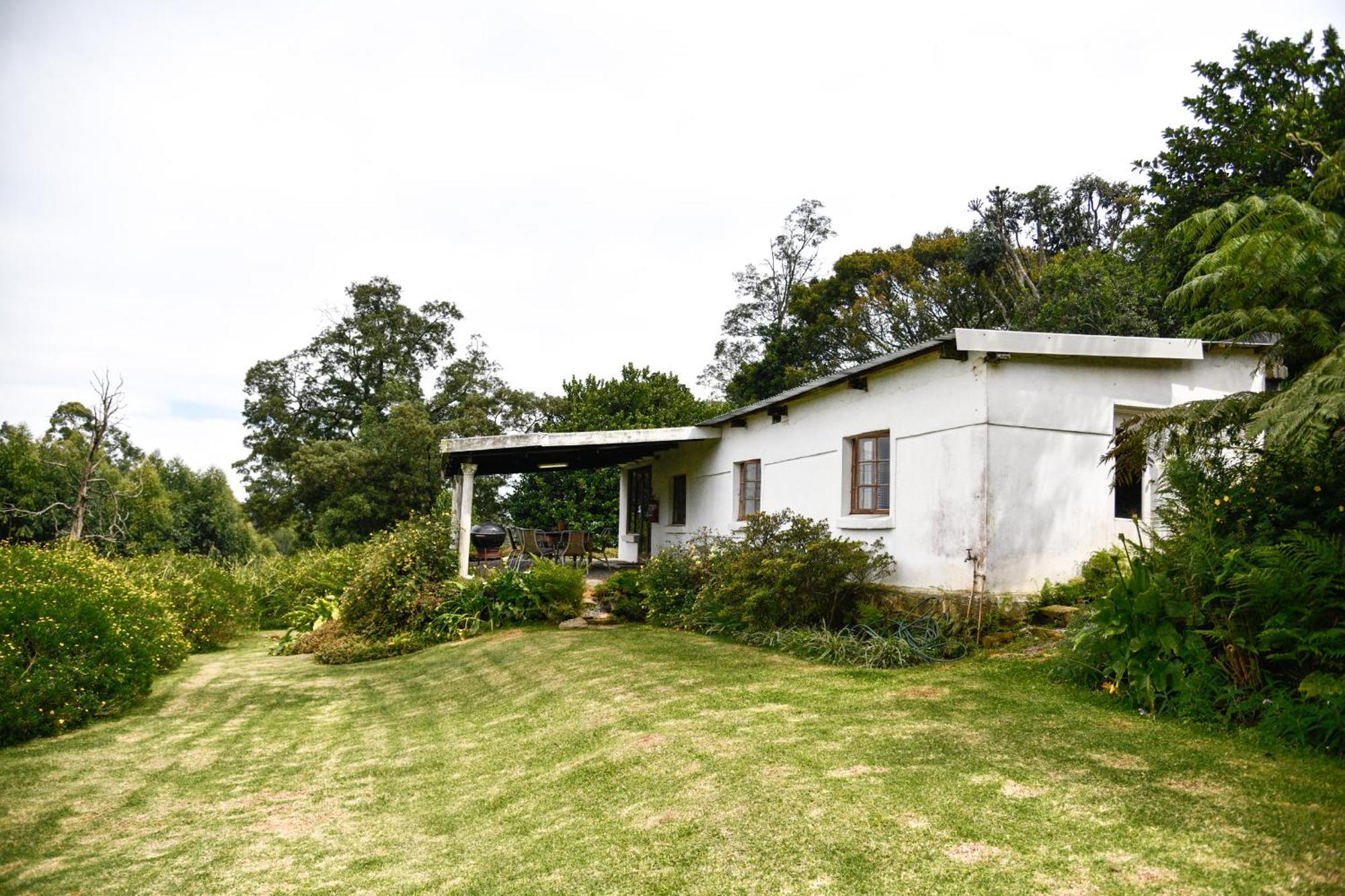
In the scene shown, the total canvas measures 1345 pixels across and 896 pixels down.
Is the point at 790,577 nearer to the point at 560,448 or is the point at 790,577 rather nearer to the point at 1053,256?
the point at 560,448

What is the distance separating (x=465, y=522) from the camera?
13781 mm

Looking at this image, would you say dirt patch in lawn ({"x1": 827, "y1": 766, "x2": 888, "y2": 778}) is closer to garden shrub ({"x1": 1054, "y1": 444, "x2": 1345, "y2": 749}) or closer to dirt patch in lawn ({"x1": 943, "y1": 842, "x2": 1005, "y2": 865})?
dirt patch in lawn ({"x1": 943, "y1": 842, "x2": 1005, "y2": 865})

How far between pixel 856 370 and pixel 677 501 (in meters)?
8.22

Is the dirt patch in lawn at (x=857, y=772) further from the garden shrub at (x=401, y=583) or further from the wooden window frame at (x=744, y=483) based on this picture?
the wooden window frame at (x=744, y=483)

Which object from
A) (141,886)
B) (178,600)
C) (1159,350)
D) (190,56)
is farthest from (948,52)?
(178,600)

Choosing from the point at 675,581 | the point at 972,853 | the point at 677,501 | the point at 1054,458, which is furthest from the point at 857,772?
the point at 677,501

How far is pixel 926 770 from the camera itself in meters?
4.50

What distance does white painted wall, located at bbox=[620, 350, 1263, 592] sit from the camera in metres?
8.83

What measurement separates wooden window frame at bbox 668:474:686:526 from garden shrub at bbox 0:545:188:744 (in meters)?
10.2

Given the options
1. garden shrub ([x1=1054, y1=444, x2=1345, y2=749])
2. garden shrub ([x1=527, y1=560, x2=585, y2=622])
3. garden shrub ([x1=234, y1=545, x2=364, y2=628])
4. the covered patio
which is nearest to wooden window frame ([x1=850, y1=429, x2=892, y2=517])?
the covered patio

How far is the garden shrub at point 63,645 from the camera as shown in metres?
7.73

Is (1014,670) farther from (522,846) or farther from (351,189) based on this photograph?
(351,189)

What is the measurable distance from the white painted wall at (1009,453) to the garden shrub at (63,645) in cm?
882

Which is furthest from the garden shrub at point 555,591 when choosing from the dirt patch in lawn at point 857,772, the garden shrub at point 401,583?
the dirt patch in lawn at point 857,772
